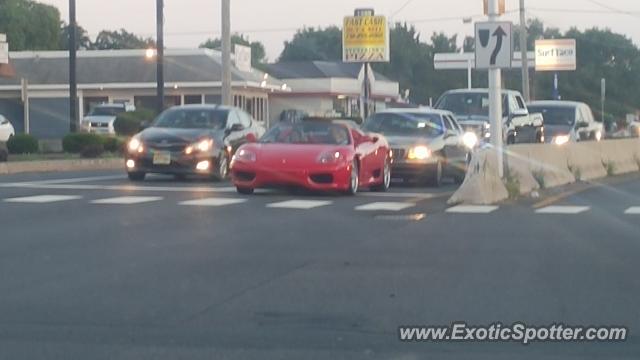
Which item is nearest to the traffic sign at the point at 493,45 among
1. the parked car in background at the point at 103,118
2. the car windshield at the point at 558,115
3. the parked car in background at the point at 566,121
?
the parked car in background at the point at 566,121

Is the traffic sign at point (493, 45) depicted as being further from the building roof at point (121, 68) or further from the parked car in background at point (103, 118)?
the building roof at point (121, 68)

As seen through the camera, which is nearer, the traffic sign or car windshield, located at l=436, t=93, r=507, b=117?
the traffic sign

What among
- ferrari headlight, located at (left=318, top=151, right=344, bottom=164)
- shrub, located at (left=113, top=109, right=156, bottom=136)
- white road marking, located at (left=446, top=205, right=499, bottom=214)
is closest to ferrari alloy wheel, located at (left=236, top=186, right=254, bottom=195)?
ferrari headlight, located at (left=318, top=151, right=344, bottom=164)

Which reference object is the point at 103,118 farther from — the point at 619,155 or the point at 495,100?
the point at 495,100

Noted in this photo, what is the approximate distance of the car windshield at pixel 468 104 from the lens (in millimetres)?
32406

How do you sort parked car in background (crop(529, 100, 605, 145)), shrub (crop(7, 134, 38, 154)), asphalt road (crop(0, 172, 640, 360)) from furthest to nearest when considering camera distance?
parked car in background (crop(529, 100, 605, 145))
shrub (crop(7, 134, 38, 154))
asphalt road (crop(0, 172, 640, 360))

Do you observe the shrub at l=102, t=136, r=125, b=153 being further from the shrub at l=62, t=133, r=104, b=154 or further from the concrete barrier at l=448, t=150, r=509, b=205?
the concrete barrier at l=448, t=150, r=509, b=205

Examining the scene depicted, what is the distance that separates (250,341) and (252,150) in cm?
1163

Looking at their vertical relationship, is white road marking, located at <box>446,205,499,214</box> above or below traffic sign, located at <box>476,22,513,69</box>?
below

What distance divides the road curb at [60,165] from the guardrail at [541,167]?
11.3 m

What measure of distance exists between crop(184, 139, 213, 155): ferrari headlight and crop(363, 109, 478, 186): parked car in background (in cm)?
332

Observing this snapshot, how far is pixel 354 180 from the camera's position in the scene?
68.0 ft

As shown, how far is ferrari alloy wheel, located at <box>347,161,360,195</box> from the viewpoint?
20536 millimetres

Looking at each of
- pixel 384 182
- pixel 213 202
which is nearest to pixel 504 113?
pixel 384 182
